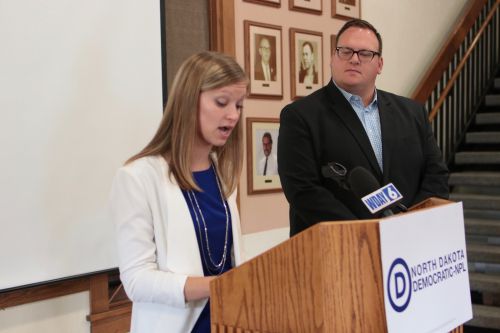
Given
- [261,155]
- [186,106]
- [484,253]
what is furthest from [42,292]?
[484,253]

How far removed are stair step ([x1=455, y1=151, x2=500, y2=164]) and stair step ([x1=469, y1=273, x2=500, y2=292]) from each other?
1.41 meters

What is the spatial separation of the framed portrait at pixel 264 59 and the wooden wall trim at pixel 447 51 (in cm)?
175

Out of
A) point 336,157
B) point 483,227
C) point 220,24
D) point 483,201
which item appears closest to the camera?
point 336,157

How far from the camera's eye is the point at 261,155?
3805 mm

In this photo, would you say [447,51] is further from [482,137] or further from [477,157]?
[477,157]

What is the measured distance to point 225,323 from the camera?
114 centimetres

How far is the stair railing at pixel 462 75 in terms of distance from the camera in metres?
5.41

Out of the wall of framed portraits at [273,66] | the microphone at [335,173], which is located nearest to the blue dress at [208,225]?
the microphone at [335,173]

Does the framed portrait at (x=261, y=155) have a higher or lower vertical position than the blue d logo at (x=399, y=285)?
higher

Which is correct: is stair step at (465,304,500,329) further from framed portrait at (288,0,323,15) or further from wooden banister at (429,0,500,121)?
framed portrait at (288,0,323,15)

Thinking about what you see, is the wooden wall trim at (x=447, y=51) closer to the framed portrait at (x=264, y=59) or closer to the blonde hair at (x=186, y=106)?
the framed portrait at (x=264, y=59)

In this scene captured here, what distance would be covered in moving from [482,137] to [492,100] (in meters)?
0.70

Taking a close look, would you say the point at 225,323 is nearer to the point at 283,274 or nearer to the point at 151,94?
the point at 283,274

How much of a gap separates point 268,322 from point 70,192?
5.05 ft
